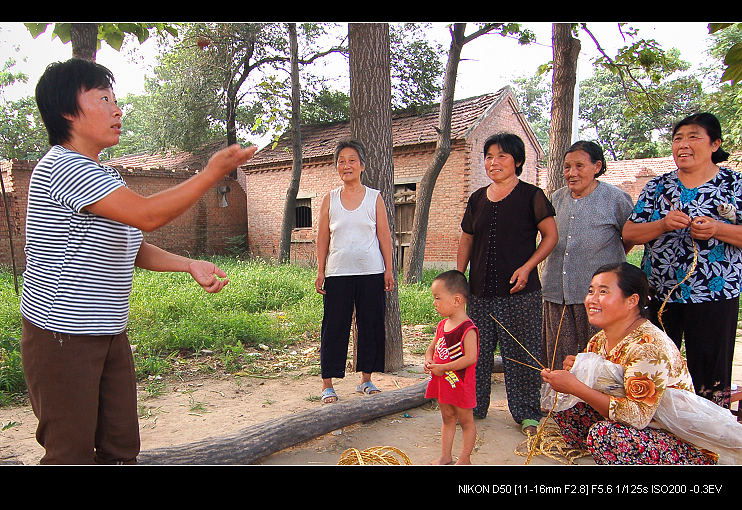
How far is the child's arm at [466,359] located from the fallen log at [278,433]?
3.27 ft

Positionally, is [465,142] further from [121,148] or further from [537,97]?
[537,97]

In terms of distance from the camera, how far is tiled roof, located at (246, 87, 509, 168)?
48.6 ft

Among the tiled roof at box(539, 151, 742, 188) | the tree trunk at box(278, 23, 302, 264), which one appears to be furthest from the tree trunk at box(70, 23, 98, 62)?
the tiled roof at box(539, 151, 742, 188)

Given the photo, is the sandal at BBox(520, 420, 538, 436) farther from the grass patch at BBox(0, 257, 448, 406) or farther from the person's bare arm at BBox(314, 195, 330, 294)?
the grass patch at BBox(0, 257, 448, 406)

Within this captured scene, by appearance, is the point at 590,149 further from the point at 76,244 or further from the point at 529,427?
the point at 76,244

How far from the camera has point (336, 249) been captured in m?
4.24

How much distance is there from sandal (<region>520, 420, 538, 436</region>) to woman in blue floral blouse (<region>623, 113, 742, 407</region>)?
1.01 m

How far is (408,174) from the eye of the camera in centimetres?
1513

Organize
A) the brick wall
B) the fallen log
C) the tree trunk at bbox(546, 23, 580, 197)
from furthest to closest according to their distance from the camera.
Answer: the brick wall, the tree trunk at bbox(546, 23, 580, 197), the fallen log

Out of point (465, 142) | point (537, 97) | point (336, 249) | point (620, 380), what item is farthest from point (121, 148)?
point (620, 380)

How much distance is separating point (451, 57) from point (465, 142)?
369 cm

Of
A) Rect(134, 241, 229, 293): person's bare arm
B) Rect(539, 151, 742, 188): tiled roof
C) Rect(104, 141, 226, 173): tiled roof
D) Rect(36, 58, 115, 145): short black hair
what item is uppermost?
Rect(104, 141, 226, 173): tiled roof

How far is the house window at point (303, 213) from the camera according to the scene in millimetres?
17891

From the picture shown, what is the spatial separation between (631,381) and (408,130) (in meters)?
14.0
